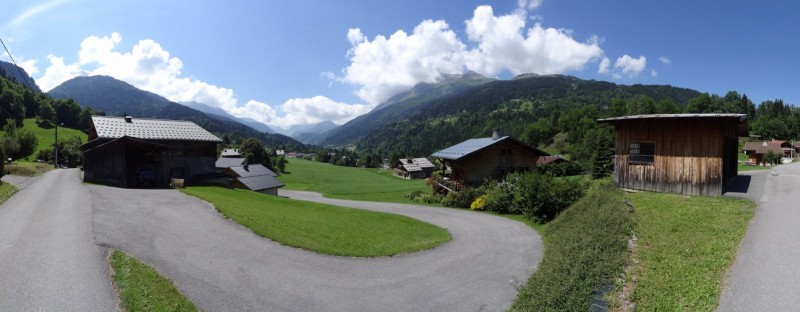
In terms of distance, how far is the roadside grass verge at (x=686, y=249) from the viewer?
8.67m

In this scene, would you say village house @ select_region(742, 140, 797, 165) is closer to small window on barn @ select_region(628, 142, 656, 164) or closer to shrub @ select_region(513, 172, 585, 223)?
small window on barn @ select_region(628, 142, 656, 164)

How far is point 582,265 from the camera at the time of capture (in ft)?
35.8

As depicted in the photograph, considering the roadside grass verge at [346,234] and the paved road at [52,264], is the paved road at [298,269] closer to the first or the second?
the roadside grass verge at [346,234]

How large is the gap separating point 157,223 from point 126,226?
4.09 ft

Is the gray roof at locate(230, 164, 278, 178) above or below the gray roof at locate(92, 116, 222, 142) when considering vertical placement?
below

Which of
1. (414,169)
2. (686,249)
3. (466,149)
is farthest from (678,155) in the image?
(414,169)

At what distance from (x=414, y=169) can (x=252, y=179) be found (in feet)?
221

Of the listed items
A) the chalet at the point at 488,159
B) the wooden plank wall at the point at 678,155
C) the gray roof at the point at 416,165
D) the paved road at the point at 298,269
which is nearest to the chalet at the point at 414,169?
the gray roof at the point at 416,165

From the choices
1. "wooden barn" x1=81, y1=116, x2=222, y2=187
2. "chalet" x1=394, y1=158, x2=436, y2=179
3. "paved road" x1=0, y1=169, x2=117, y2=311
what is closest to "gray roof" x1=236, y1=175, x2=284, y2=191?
"wooden barn" x1=81, y1=116, x2=222, y2=187

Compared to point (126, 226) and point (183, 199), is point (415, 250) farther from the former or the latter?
point (183, 199)

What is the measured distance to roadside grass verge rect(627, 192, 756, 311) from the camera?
28.5ft

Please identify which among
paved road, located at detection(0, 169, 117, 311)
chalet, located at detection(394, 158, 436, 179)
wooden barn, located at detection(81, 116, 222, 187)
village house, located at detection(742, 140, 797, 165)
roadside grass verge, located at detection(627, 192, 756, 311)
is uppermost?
village house, located at detection(742, 140, 797, 165)

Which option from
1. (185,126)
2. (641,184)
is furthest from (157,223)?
(185,126)

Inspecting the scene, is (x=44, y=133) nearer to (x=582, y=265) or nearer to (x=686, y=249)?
(x=582, y=265)
